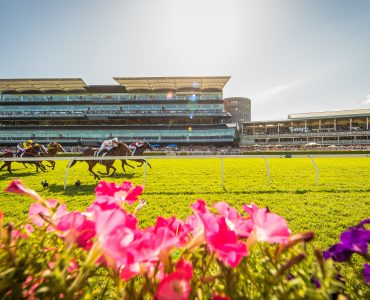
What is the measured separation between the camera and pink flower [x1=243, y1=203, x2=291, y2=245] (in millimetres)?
559

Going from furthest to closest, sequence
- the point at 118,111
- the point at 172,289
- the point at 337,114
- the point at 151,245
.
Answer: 1. the point at 337,114
2. the point at 118,111
3. the point at 151,245
4. the point at 172,289

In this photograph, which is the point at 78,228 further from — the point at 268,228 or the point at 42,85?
the point at 42,85

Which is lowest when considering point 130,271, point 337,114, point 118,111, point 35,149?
point 130,271

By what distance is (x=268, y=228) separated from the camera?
578 millimetres

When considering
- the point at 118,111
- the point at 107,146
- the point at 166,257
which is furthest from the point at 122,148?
the point at 118,111

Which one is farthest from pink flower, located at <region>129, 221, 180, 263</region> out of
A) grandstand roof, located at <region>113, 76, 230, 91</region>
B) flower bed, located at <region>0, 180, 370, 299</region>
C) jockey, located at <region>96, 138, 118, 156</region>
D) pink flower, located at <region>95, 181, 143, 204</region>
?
grandstand roof, located at <region>113, 76, 230, 91</region>

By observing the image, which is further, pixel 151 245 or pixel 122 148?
pixel 122 148

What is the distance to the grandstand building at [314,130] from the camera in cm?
5821

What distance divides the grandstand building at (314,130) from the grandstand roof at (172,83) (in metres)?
15.7

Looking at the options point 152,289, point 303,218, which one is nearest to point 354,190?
point 303,218

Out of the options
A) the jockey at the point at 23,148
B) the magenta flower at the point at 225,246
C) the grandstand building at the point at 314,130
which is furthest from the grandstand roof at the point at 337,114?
the magenta flower at the point at 225,246

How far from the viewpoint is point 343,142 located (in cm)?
5734

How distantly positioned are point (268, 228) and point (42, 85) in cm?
7114

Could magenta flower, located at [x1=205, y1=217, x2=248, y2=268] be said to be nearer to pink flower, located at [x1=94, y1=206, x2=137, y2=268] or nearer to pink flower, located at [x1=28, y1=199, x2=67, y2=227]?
pink flower, located at [x1=94, y1=206, x2=137, y2=268]
